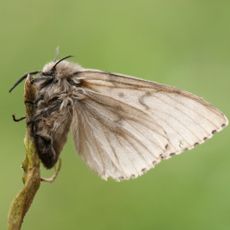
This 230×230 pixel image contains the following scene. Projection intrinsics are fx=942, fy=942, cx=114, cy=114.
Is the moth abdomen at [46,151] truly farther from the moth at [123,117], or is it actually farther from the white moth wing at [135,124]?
the white moth wing at [135,124]

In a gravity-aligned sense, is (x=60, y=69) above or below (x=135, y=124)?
above

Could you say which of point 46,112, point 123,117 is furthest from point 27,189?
point 123,117

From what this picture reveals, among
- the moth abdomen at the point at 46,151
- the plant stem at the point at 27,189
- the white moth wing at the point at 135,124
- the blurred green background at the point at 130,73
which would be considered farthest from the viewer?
the blurred green background at the point at 130,73

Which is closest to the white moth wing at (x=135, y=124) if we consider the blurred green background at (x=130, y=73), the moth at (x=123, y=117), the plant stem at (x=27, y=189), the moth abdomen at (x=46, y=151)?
the moth at (x=123, y=117)

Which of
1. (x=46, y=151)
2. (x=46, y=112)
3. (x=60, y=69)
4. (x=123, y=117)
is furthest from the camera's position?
(x=123, y=117)

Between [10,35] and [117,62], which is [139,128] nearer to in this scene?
[117,62]

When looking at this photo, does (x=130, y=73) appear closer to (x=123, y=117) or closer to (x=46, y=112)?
(x=123, y=117)
